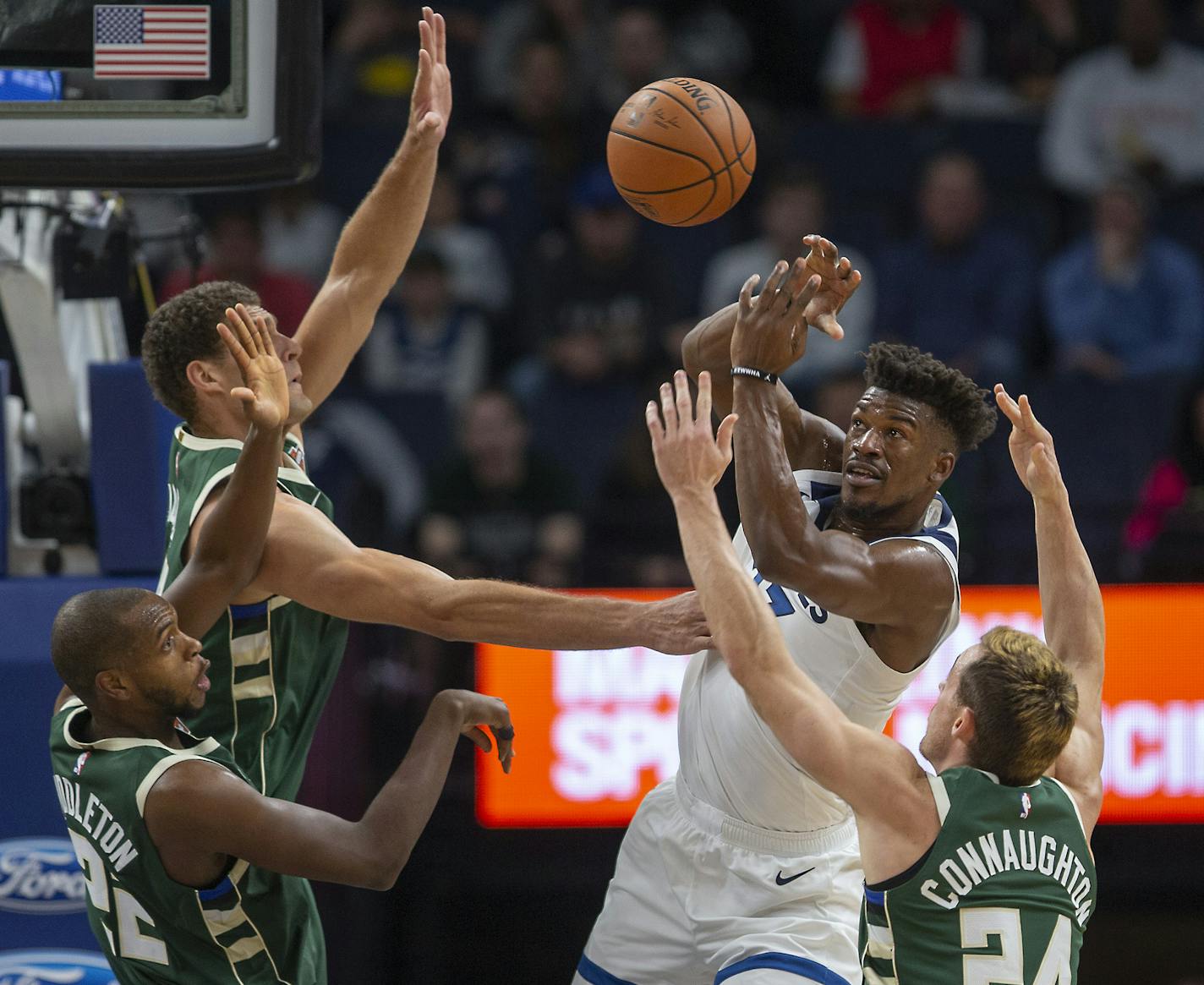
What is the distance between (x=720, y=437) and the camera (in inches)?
144

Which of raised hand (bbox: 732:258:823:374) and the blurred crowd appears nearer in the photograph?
raised hand (bbox: 732:258:823:374)

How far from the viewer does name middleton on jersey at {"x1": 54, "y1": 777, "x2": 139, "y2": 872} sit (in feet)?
12.3

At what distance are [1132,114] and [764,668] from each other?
24.2ft

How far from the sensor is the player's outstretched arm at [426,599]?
4.05 meters

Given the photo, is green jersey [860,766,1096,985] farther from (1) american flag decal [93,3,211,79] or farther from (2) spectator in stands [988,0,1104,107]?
(2) spectator in stands [988,0,1104,107]

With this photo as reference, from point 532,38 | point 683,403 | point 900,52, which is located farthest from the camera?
point 900,52

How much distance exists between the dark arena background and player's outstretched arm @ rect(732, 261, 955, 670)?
1.17m

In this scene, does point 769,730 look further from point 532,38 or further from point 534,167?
point 532,38

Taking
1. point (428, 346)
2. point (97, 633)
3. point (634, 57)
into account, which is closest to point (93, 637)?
point (97, 633)

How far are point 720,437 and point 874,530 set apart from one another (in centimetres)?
71

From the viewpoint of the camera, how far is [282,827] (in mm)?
3695

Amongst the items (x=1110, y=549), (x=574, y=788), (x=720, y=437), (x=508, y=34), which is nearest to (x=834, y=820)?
(x=720, y=437)

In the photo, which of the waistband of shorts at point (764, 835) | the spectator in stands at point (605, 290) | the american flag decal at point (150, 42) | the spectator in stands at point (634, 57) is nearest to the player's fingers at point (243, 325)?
the american flag decal at point (150, 42)

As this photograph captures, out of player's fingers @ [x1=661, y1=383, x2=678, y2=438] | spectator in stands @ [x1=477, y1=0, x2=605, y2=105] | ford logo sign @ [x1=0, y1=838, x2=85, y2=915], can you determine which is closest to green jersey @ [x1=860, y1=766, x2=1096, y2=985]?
player's fingers @ [x1=661, y1=383, x2=678, y2=438]
